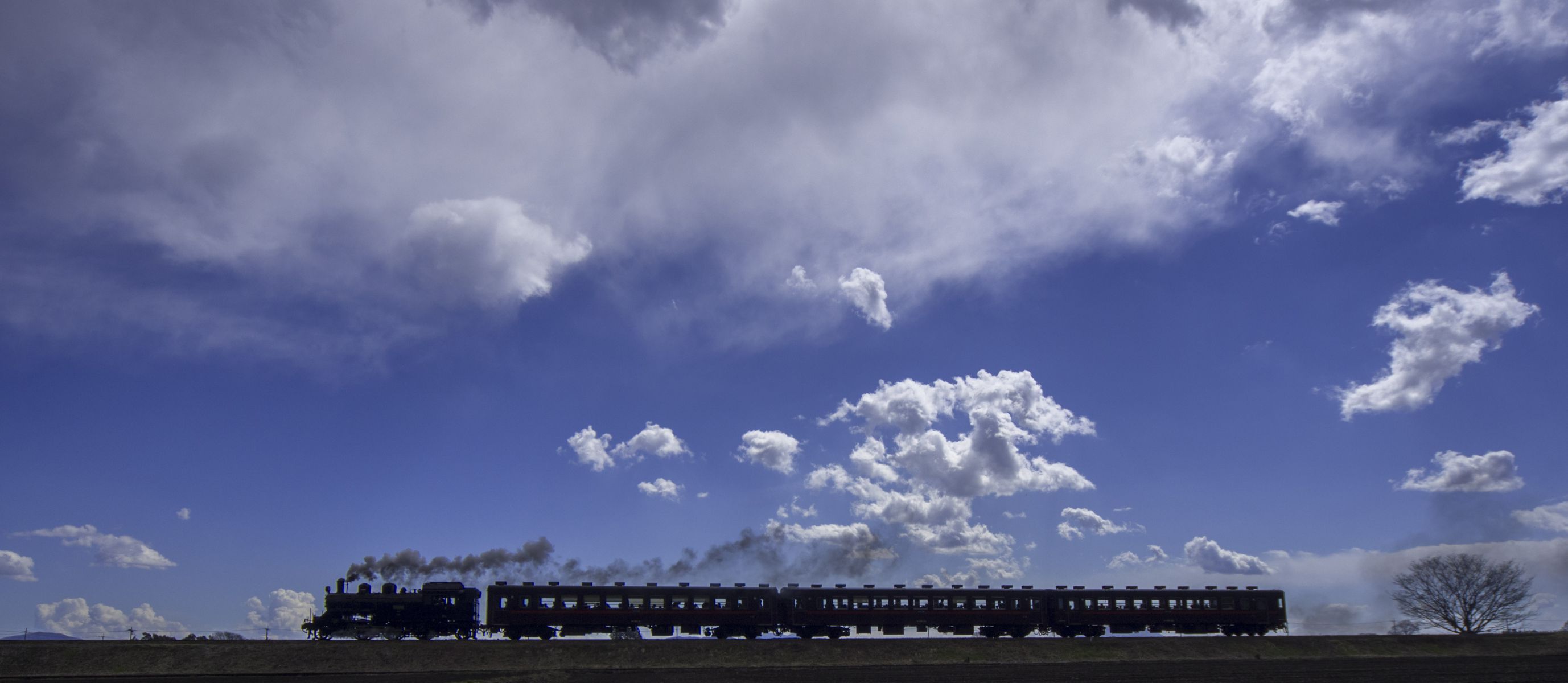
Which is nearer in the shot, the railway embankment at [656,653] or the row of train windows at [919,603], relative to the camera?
the railway embankment at [656,653]

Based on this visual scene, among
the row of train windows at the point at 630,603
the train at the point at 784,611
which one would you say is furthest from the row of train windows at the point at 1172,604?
the row of train windows at the point at 630,603

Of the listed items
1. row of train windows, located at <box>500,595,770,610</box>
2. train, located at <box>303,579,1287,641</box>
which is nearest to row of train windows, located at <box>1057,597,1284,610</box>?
train, located at <box>303,579,1287,641</box>

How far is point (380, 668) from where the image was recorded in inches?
1484

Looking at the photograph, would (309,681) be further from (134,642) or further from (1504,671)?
(1504,671)

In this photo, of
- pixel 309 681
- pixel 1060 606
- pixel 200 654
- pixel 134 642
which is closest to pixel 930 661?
pixel 1060 606

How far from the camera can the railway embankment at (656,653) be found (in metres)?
36.1

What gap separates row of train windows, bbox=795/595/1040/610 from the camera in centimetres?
4812

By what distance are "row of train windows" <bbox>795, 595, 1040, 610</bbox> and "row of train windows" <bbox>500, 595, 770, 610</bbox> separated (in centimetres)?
303

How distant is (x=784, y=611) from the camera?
47562 mm

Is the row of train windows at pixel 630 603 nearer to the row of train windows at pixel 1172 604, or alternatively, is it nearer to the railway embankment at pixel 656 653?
the railway embankment at pixel 656 653

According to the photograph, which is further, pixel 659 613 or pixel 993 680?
pixel 659 613

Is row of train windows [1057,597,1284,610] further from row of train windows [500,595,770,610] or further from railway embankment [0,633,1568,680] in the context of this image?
row of train windows [500,595,770,610]

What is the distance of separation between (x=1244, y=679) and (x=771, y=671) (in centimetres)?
1961

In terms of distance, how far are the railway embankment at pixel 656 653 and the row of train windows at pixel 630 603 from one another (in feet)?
11.1
